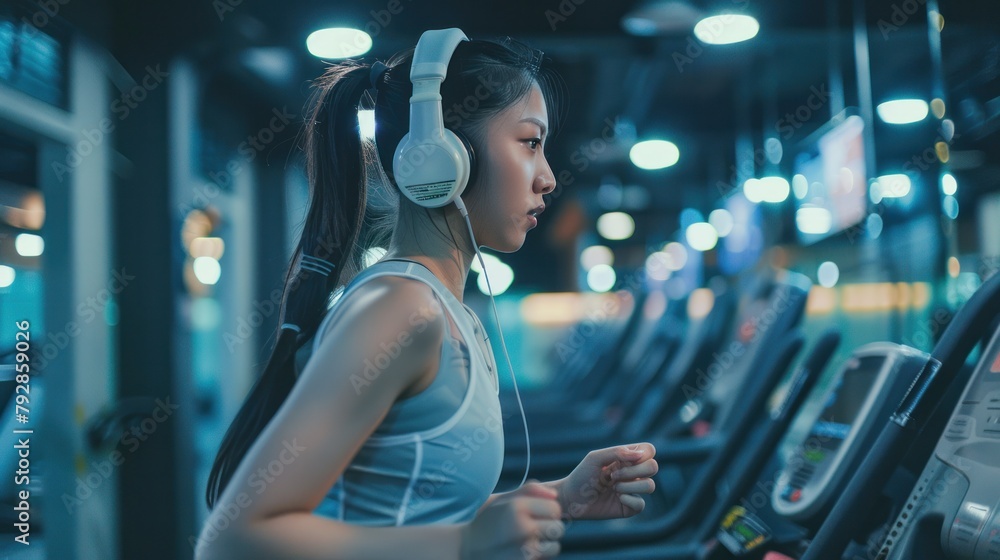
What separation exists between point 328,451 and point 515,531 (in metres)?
0.21

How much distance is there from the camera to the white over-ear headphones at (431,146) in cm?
106

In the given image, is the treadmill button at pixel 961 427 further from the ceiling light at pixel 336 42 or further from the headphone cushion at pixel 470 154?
the ceiling light at pixel 336 42

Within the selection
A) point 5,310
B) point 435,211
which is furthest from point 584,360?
point 435,211

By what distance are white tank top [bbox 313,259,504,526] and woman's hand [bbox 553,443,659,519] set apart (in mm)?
237

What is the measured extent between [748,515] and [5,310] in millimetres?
2689

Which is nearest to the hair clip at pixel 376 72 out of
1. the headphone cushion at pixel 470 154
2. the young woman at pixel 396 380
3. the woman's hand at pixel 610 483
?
the young woman at pixel 396 380

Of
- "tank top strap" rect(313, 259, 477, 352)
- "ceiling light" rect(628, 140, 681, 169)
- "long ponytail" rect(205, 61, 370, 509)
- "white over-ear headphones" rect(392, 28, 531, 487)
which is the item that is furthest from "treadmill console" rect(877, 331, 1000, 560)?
"ceiling light" rect(628, 140, 681, 169)

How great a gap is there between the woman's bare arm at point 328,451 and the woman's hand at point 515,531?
20mm

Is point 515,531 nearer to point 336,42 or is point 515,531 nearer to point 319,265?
point 319,265

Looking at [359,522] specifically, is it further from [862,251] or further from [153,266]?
[862,251]

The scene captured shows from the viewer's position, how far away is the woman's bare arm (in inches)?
30.7

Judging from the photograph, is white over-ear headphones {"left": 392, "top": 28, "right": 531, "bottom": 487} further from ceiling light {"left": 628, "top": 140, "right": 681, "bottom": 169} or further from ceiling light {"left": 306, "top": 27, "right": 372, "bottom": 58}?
ceiling light {"left": 628, "top": 140, "right": 681, "bottom": 169}

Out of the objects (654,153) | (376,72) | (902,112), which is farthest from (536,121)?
(654,153)

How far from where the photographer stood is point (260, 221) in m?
7.16
